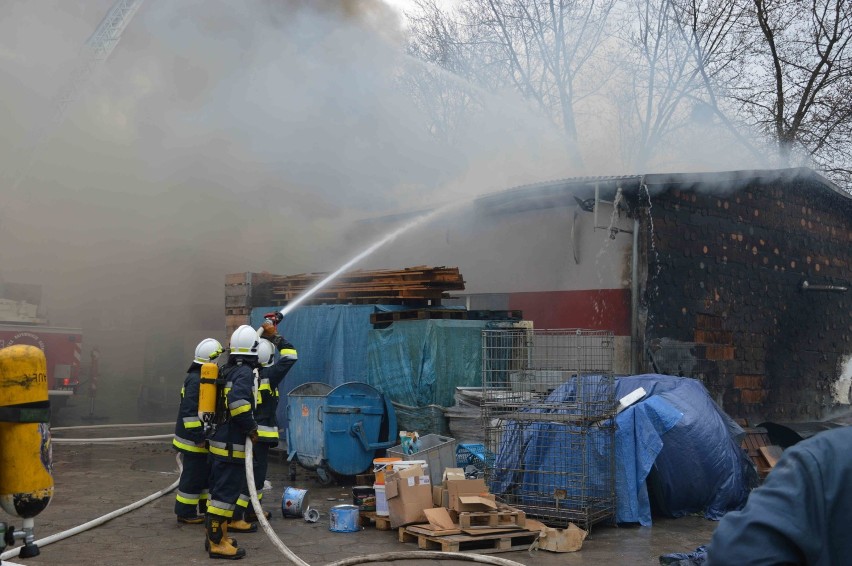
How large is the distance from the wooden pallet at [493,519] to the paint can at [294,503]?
6.08 ft

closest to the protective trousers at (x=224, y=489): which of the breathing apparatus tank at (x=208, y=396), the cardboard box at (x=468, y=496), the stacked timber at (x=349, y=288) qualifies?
the breathing apparatus tank at (x=208, y=396)

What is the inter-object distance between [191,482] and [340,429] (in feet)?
8.40

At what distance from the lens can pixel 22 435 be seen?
3268 millimetres

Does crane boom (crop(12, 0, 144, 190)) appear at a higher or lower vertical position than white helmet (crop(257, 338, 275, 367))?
higher

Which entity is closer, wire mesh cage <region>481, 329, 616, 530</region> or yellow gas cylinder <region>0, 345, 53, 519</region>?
yellow gas cylinder <region>0, 345, 53, 519</region>

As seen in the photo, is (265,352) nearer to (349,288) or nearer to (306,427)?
(306,427)

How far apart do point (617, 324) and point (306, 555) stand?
6.33 meters

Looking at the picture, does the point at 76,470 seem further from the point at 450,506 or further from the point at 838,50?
the point at 838,50

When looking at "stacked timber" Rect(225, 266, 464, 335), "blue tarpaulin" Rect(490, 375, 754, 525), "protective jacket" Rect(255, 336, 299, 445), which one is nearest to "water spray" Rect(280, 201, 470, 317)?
"stacked timber" Rect(225, 266, 464, 335)

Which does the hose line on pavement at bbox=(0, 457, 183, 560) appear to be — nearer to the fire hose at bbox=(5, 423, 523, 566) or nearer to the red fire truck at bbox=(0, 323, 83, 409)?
the fire hose at bbox=(5, 423, 523, 566)

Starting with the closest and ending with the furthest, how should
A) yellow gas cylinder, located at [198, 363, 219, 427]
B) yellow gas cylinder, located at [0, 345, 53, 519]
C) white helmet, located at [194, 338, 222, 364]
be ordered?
yellow gas cylinder, located at [0, 345, 53, 519] → yellow gas cylinder, located at [198, 363, 219, 427] → white helmet, located at [194, 338, 222, 364]

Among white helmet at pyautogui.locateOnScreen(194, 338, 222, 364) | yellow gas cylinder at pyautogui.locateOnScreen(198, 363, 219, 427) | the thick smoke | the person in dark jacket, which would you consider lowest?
yellow gas cylinder at pyautogui.locateOnScreen(198, 363, 219, 427)

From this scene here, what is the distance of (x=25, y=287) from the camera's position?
55.8ft

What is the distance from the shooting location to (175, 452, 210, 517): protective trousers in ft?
25.0
